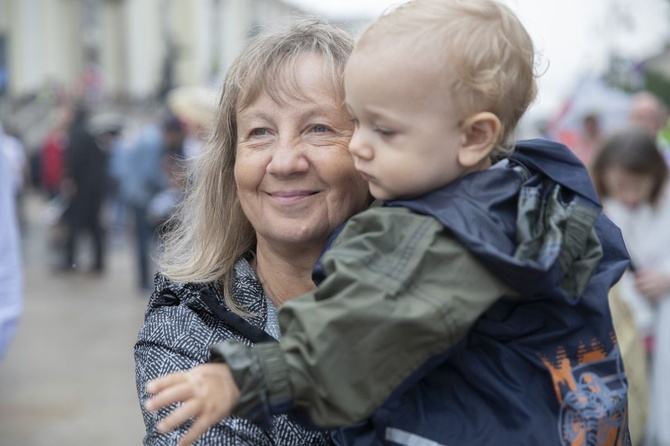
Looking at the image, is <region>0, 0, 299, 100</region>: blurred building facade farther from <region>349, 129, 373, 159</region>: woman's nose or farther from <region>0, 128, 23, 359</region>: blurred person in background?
<region>349, 129, 373, 159</region>: woman's nose

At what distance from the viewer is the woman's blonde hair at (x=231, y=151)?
2125 millimetres

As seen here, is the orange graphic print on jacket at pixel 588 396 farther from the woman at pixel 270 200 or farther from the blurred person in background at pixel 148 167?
the blurred person in background at pixel 148 167

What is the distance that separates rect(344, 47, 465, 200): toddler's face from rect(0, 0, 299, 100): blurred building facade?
1159 inches

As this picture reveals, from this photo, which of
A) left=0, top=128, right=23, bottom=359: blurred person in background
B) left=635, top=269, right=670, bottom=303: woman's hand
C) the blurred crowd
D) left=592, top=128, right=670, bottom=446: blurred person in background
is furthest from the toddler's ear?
the blurred crowd

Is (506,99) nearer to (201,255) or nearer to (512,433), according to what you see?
(512,433)

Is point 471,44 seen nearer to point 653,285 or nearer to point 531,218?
point 531,218

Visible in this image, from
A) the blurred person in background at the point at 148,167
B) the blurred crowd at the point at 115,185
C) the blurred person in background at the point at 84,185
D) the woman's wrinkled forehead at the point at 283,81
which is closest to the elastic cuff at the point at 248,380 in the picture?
the woman's wrinkled forehead at the point at 283,81

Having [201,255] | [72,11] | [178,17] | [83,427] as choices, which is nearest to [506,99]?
[201,255]

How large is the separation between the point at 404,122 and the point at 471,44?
18cm

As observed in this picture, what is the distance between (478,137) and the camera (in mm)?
1671

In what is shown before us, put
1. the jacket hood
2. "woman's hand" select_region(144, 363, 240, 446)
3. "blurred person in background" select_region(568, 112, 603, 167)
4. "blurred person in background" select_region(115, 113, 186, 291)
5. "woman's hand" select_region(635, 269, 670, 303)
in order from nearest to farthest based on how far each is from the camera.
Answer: "woman's hand" select_region(144, 363, 240, 446)
the jacket hood
"woman's hand" select_region(635, 269, 670, 303)
"blurred person in background" select_region(568, 112, 603, 167)
"blurred person in background" select_region(115, 113, 186, 291)

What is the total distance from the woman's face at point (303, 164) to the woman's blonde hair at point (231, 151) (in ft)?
0.10

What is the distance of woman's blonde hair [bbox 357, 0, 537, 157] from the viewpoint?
1604mm

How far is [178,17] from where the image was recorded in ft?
178
